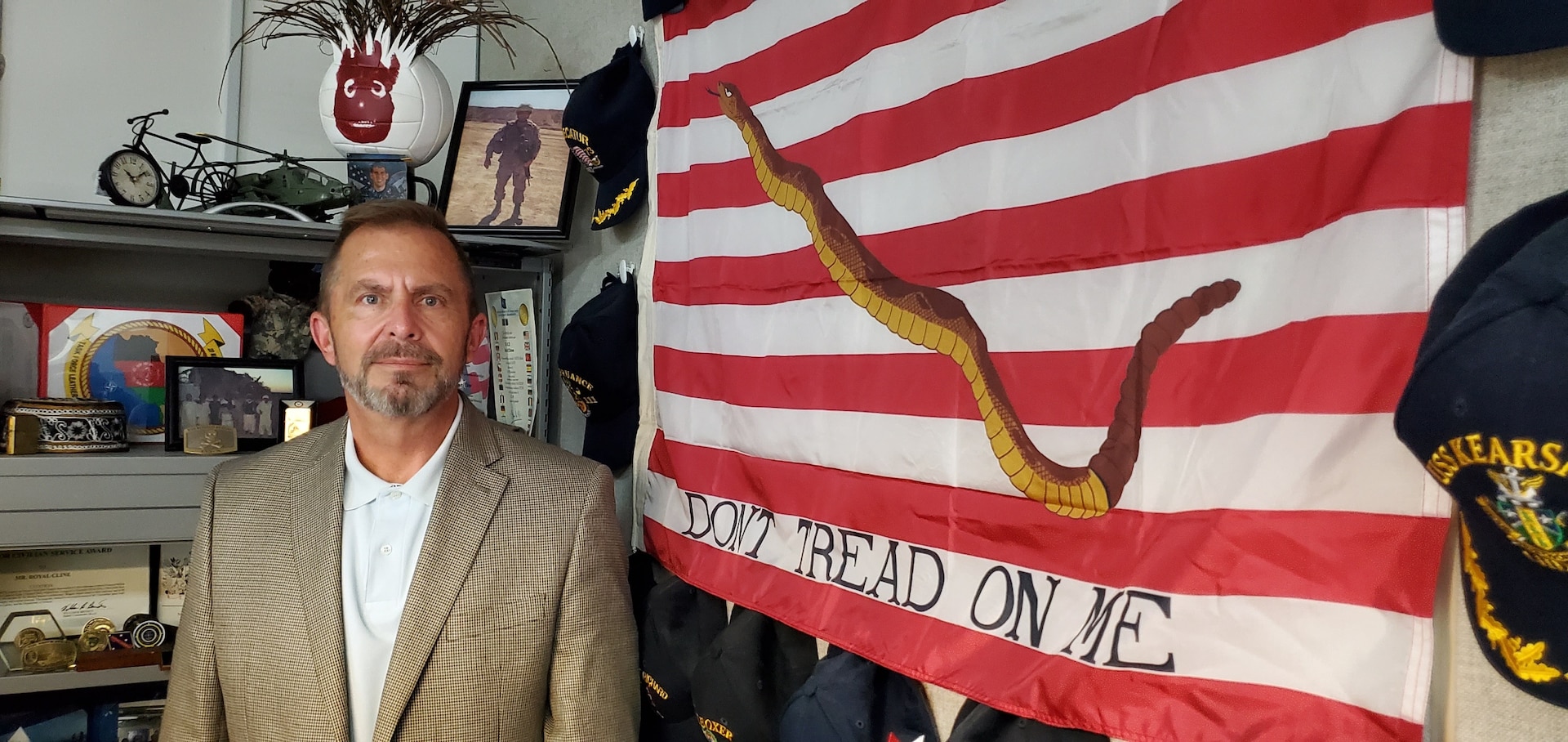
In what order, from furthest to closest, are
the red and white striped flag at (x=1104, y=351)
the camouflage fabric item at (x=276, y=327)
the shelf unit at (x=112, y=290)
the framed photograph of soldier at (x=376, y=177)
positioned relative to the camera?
1. the camouflage fabric item at (x=276, y=327)
2. the framed photograph of soldier at (x=376, y=177)
3. the shelf unit at (x=112, y=290)
4. the red and white striped flag at (x=1104, y=351)

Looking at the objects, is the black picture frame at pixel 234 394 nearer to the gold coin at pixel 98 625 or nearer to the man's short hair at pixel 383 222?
the gold coin at pixel 98 625

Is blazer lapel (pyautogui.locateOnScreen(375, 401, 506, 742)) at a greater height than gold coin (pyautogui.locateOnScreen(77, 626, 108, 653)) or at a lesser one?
greater

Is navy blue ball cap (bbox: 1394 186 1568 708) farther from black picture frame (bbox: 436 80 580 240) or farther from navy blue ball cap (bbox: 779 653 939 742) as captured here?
black picture frame (bbox: 436 80 580 240)

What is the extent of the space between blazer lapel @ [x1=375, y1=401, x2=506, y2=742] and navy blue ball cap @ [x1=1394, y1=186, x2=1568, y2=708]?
1.20m

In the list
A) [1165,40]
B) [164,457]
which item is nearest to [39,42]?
[164,457]

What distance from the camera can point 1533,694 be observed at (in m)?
0.62

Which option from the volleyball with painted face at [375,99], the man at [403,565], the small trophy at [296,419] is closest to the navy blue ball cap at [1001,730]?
the man at [403,565]

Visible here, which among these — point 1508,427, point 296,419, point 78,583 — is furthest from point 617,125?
point 1508,427

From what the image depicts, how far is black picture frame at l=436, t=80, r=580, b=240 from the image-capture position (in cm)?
215

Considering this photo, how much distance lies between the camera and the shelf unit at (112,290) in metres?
1.76

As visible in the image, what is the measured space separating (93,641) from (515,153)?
134 centimetres

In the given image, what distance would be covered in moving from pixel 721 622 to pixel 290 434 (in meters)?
1.12

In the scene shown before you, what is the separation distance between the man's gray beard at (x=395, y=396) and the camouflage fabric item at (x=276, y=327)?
0.95m

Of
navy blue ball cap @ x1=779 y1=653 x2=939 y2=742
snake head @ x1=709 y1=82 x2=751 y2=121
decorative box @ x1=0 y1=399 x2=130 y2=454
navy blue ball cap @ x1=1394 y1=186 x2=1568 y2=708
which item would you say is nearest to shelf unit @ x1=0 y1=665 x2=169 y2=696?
decorative box @ x1=0 y1=399 x2=130 y2=454
